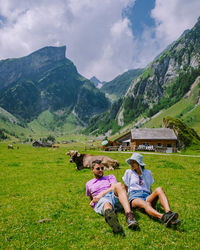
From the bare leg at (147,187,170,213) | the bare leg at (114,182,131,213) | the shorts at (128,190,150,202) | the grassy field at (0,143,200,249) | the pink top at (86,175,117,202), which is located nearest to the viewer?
the grassy field at (0,143,200,249)

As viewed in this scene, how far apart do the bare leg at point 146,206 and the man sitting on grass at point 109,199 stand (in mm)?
567

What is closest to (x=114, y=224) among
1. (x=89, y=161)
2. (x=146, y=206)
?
(x=146, y=206)

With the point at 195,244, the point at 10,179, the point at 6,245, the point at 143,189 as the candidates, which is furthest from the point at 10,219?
the point at 10,179

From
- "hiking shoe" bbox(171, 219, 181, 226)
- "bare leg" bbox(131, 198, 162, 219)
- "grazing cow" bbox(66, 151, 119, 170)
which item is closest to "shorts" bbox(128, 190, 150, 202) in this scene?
"bare leg" bbox(131, 198, 162, 219)

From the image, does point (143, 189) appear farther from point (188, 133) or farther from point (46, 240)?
point (188, 133)

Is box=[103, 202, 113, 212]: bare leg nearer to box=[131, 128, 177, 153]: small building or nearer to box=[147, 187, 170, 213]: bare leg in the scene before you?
box=[147, 187, 170, 213]: bare leg

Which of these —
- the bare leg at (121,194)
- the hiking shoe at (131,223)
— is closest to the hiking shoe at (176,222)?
the hiking shoe at (131,223)

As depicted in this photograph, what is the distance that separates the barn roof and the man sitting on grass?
4928 cm

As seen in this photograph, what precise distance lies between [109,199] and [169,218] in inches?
87.7

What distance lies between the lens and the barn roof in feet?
177

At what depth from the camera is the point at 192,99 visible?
16938 cm

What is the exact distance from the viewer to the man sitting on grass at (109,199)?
17.3 ft

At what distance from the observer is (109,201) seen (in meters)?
6.36

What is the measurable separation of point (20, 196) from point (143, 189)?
672 cm
